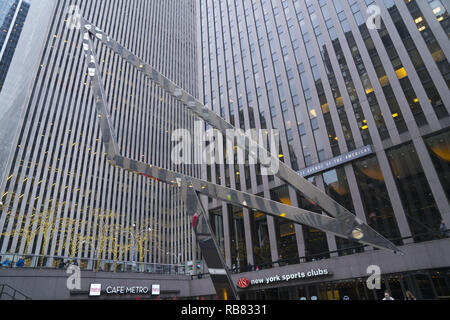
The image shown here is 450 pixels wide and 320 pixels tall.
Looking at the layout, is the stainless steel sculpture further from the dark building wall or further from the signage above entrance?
the signage above entrance

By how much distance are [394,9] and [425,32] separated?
4.44 metres

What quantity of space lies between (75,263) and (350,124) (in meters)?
27.2

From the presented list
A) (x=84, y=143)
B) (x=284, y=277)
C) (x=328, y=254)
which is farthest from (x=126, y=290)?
(x=84, y=143)

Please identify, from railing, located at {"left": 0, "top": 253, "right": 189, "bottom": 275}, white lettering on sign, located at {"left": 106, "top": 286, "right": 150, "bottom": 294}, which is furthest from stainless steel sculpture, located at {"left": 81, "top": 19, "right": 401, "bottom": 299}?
white lettering on sign, located at {"left": 106, "top": 286, "right": 150, "bottom": 294}

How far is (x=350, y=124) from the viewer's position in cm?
2836

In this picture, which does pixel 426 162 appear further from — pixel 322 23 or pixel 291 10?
pixel 291 10

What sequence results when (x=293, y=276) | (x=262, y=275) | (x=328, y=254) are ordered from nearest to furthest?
(x=328, y=254) < (x=293, y=276) < (x=262, y=275)

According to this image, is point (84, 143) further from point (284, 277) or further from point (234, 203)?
point (234, 203)

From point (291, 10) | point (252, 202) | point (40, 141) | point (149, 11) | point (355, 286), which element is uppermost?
point (149, 11)

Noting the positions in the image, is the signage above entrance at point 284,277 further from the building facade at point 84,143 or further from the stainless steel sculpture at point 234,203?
the building facade at point 84,143

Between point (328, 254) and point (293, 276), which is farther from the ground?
point (328, 254)

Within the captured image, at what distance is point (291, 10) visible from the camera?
38562 mm

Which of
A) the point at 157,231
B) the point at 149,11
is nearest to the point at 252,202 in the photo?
the point at 157,231

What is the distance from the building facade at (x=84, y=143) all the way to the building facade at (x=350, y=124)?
2467 centimetres
